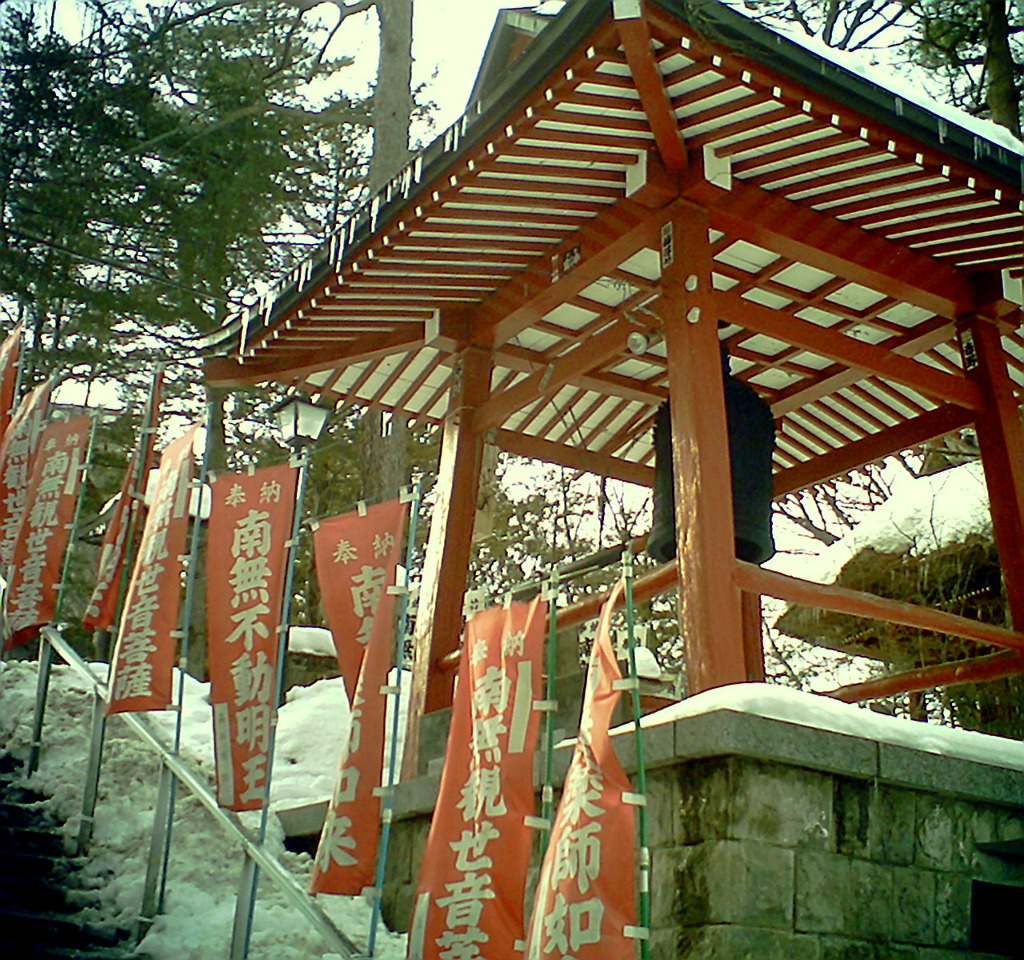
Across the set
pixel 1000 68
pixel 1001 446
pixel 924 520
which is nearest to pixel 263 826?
pixel 1001 446

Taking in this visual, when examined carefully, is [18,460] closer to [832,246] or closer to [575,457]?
[575,457]

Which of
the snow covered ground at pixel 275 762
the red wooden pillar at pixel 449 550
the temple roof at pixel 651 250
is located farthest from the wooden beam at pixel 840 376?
the red wooden pillar at pixel 449 550

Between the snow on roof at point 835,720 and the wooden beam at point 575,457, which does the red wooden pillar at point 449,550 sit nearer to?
the wooden beam at point 575,457

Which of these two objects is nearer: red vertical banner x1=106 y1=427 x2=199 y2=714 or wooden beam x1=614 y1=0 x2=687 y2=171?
wooden beam x1=614 y1=0 x2=687 y2=171

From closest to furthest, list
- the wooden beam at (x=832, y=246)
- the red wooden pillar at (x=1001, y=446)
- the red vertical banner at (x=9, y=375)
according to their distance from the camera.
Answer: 1. the wooden beam at (x=832, y=246)
2. the red wooden pillar at (x=1001, y=446)
3. the red vertical banner at (x=9, y=375)

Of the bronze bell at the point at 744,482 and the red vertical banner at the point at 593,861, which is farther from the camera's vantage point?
the bronze bell at the point at 744,482

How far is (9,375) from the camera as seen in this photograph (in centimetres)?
970

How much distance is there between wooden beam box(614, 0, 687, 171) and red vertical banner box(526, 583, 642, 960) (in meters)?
2.54

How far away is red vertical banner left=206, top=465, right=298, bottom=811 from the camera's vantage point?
5988mm

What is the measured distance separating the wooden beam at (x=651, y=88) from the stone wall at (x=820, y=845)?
2.69m

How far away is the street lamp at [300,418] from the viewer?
9.11 m

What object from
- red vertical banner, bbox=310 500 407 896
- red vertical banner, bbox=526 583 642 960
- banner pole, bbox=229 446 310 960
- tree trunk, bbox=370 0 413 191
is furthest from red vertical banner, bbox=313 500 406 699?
tree trunk, bbox=370 0 413 191

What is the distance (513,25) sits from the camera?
26.3ft

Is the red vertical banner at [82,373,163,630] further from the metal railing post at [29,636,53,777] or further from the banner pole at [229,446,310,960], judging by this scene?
the banner pole at [229,446,310,960]
